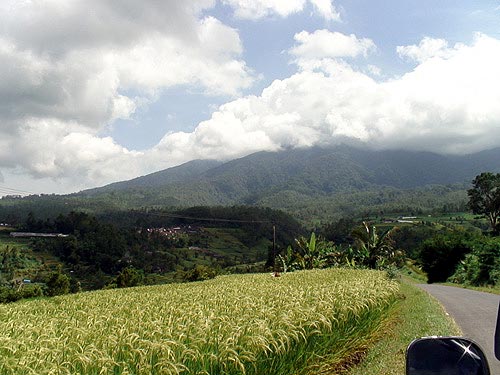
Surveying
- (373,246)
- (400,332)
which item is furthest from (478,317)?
(373,246)

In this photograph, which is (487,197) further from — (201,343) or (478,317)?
(201,343)

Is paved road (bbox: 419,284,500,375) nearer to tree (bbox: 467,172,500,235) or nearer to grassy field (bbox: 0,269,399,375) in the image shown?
grassy field (bbox: 0,269,399,375)

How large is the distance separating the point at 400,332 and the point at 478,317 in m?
4.27

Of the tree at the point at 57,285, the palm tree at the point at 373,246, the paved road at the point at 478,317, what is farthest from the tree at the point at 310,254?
the tree at the point at 57,285

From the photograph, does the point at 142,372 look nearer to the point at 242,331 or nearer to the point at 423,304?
the point at 242,331

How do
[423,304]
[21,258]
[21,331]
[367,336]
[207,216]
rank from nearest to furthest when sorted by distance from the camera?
[21,331]
[367,336]
[423,304]
[21,258]
[207,216]

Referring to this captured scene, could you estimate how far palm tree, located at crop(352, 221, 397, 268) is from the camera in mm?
31703

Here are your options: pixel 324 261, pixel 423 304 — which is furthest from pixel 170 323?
pixel 324 261

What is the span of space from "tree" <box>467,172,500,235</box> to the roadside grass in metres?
52.4

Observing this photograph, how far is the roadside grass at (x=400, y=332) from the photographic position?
753cm

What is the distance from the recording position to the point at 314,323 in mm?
6848

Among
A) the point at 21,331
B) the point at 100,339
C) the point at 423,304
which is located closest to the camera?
the point at 100,339

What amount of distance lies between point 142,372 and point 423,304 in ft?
41.2

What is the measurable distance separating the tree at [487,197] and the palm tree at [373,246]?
116 ft
